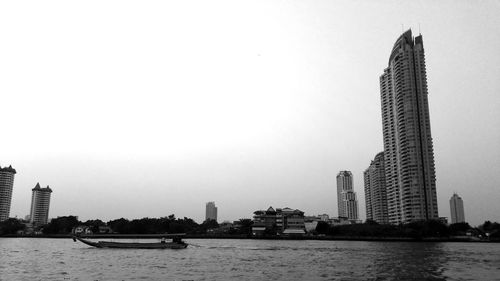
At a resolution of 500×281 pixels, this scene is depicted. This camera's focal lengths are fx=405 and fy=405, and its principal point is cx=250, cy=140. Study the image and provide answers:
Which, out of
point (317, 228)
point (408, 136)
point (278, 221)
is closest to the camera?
point (408, 136)

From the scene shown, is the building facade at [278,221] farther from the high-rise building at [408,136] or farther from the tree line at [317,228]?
the high-rise building at [408,136]

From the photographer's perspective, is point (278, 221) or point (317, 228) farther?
point (278, 221)

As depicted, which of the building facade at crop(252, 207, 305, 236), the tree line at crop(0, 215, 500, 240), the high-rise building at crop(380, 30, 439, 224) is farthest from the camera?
the building facade at crop(252, 207, 305, 236)

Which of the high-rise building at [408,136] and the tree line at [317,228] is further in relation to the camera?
the high-rise building at [408,136]

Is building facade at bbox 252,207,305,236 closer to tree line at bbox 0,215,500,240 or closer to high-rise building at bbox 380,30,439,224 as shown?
tree line at bbox 0,215,500,240

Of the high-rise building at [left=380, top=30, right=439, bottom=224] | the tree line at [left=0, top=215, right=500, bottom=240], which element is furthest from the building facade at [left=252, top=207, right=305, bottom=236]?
the high-rise building at [left=380, top=30, right=439, bottom=224]

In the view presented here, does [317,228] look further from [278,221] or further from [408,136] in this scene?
[408,136]

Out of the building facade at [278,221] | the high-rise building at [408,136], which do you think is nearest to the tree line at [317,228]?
the building facade at [278,221]

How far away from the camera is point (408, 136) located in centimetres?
14762

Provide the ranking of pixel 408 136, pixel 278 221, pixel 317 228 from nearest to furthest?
pixel 408 136 → pixel 317 228 → pixel 278 221

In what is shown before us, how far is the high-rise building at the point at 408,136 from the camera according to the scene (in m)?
143

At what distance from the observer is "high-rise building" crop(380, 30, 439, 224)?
142875 millimetres

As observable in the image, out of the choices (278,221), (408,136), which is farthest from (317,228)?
(408,136)

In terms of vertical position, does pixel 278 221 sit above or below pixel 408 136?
below
